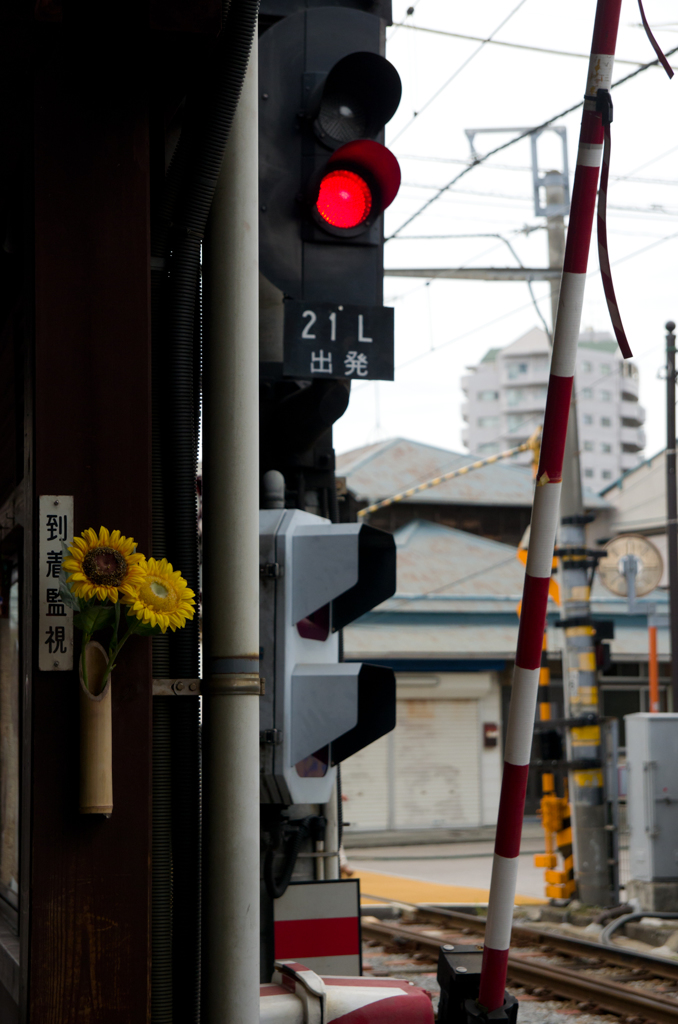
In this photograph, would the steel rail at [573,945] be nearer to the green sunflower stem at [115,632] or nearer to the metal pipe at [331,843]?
the metal pipe at [331,843]

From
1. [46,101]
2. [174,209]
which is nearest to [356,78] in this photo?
[174,209]

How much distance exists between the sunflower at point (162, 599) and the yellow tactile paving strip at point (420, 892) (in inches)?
441

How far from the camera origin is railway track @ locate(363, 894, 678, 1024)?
26.0 feet

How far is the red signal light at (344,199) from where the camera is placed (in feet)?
12.7

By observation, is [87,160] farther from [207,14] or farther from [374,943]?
[374,943]

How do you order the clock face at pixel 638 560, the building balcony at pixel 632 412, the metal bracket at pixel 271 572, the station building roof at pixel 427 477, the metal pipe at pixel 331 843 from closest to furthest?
1. the metal bracket at pixel 271 572
2. the metal pipe at pixel 331 843
3. the clock face at pixel 638 560
4. the station building roof at pixel 427 477
5. the building balcony at pixel 632 412

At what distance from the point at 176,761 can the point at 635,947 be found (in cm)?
917

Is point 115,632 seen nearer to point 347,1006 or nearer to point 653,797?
point 347,1006

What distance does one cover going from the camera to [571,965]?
9773 mm

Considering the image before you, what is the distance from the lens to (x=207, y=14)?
2.99m

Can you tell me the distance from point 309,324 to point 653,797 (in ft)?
32.7

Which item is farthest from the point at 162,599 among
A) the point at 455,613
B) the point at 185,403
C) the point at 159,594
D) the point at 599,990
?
the point at 455,613

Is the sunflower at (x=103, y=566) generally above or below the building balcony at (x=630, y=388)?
below

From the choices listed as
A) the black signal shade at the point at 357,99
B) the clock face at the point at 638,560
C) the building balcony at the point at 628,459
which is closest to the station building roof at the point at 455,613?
the clock face at the point at 638,560
